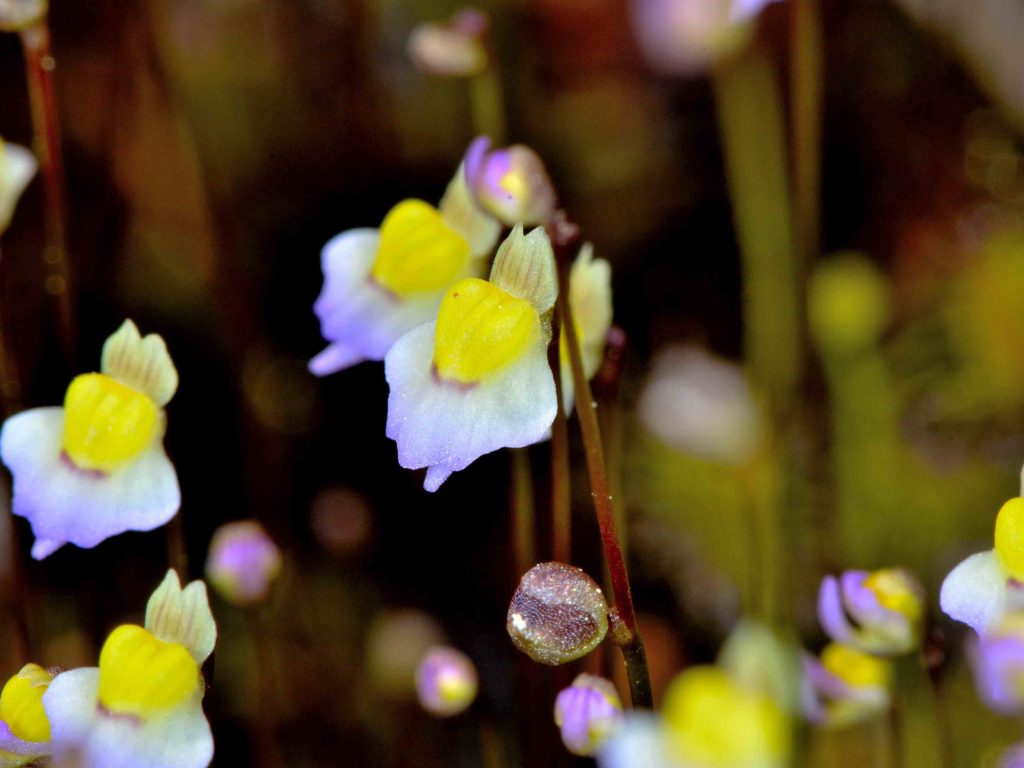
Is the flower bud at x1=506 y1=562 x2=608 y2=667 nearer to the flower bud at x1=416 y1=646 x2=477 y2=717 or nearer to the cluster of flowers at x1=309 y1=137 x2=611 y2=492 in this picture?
the cluster of flowers at x1=309 y1=137 x2=611 y2=492

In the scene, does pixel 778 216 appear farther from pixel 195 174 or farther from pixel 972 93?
pixel 195 174

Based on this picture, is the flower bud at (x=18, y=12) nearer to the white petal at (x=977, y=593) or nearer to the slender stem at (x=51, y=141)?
the slender stem at (x=51, y=141)

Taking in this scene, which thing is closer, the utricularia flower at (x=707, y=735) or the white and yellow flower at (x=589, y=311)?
the utricularia flower at (x=707, y=735)

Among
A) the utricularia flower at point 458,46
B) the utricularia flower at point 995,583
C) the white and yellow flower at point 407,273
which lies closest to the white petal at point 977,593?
the utricularia flower at point 995,583

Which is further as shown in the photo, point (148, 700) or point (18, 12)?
point (18, 12)

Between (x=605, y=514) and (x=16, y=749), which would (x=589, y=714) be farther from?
(x=16, y=749)

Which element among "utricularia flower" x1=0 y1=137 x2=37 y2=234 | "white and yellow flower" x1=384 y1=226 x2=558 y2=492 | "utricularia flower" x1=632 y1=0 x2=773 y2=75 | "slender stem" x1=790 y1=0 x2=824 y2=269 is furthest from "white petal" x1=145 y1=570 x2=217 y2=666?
"utricularia flower" x1=632 y1=0 x2=773 y2=75

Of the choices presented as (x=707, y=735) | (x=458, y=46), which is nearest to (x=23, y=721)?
(x=707, y=735)

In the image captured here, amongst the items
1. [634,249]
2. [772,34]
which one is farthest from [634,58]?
[634,249]
